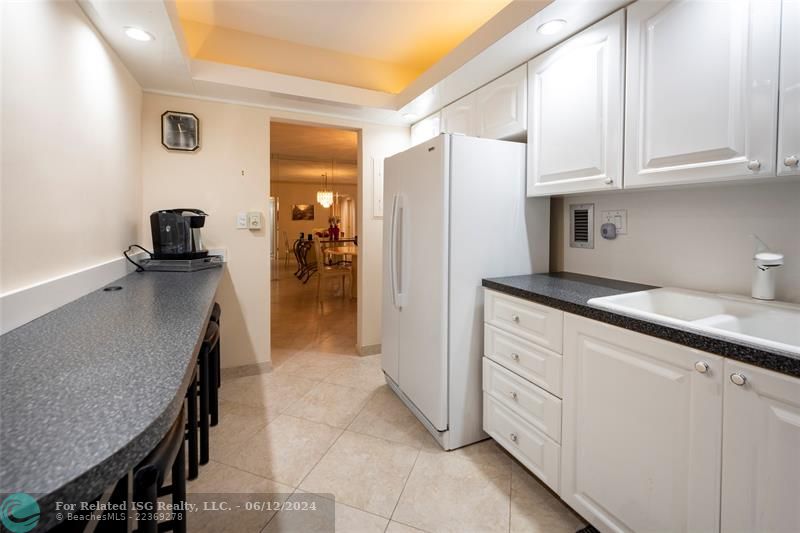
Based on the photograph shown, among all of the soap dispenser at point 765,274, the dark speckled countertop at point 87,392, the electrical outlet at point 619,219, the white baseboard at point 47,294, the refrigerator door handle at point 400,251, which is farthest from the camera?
the refrigerator door handle at point 400,251

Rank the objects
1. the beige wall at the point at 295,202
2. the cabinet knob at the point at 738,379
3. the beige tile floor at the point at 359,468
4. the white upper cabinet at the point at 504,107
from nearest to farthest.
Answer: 1. the cabinet knob at the point at 738,379
2. the beige tile floor at the point at 359,468
3. the white upper cabinet at the point at 504,107
4. the beige wall at the point at 295,202

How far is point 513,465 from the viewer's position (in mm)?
1820

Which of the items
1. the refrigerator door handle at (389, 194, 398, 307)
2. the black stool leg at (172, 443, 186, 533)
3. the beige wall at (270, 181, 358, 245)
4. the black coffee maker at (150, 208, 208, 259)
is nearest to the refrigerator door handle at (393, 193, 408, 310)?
the refrigerator door handle at (389, 194, 398, 307)

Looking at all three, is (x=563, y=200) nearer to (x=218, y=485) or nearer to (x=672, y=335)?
(x=672, y=335)

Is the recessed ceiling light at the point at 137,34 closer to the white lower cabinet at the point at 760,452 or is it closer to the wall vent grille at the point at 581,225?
the wall vent grille at the point at 581,225

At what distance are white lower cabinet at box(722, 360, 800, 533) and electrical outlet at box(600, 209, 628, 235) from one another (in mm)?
1059

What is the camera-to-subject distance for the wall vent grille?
2.05 metres

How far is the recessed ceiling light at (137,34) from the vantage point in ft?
5.67

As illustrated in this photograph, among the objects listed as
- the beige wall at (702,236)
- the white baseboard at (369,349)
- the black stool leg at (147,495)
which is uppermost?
the beige wall at (702,236)

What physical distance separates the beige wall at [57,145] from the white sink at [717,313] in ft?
6.24

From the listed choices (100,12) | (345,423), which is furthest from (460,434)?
(100,12)

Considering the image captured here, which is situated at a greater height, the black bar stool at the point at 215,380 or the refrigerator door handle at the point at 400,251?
the refrigerator door handle at the point at 400,251

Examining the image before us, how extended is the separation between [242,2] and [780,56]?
2559mm

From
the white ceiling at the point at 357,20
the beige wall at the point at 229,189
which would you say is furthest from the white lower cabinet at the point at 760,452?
the beige wall at the point at 229,189
